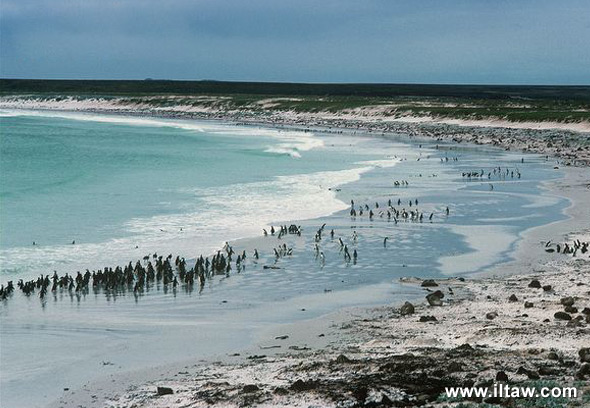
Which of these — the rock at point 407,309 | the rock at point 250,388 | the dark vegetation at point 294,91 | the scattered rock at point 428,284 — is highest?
the dark vegetation at point 294,91

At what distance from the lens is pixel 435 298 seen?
1120 cm

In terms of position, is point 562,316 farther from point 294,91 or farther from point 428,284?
point 294,91

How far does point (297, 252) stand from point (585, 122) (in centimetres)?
4168

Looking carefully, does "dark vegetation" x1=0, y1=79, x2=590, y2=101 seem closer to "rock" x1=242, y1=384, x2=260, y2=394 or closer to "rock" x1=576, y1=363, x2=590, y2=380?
"rock" x1=576, y1=363, x2=590, y2=380

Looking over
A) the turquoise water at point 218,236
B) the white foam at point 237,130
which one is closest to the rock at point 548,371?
the turquoise water at point 218,236

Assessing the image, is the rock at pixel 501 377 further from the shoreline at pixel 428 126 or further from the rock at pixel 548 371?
the shoreline at pixel 428 126

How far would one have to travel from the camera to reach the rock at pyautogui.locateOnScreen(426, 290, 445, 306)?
11055mm

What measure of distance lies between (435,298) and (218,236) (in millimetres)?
7202

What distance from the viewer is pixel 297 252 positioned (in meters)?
15.4

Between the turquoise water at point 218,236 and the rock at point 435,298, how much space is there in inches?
25.6

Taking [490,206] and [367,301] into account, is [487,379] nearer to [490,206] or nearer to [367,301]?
[367,301]

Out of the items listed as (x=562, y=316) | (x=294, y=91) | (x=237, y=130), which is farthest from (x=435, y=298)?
(x=294, y=91)

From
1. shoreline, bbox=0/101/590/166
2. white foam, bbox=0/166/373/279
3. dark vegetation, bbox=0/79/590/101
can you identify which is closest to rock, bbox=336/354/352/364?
A: white foam, bbox=0/166/373/279

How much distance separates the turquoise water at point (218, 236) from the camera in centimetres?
985
